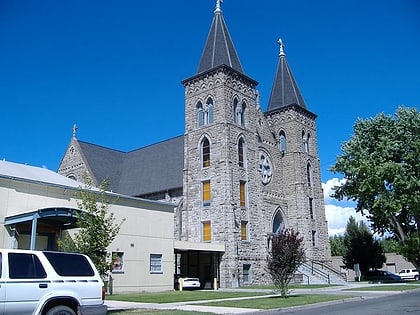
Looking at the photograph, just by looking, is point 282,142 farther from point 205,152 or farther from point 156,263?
point 156,263

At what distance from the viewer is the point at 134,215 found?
92.5ft

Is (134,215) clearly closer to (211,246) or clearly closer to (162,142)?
(211,246)

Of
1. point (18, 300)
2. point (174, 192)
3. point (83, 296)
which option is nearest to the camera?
point (18, 300)

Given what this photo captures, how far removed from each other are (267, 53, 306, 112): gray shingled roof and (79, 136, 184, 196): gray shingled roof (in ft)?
36.0

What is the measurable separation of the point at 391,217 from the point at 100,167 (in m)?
28.9

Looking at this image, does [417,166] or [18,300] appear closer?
[18,300]

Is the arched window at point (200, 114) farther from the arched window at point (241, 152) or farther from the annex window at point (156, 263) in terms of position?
the annex window at point (156, 263)

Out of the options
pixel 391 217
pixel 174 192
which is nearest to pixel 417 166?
pixel 391 217

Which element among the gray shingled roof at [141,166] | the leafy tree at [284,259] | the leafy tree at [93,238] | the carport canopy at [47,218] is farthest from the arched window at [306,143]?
the leafy tree at [93,238]

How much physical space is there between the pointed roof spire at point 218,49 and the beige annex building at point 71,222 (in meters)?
16.9

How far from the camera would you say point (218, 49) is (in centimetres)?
4288

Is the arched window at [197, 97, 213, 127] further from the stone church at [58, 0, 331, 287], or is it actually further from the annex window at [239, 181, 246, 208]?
the annex window at [239, 181, 246, 208]

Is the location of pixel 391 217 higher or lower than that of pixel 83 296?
higher

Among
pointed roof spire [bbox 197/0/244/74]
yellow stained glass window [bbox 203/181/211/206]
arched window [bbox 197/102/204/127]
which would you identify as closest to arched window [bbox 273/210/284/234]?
yellow stained glass window [bbox 203/181/211/206]
